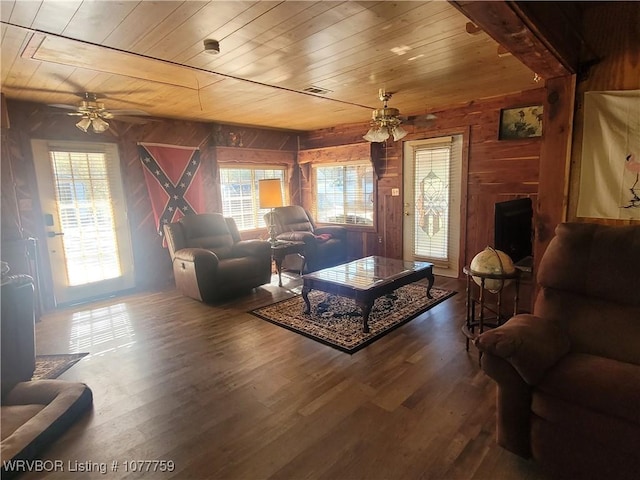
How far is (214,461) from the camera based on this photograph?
1742 mm

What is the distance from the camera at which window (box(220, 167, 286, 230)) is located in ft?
19.0

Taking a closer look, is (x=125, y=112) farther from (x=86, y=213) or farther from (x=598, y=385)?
(x=598, y=385)

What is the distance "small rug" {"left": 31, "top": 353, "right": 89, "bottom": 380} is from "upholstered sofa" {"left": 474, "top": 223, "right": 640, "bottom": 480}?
2.97 m

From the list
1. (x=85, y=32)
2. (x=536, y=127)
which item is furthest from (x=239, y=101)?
(x=536, y=127)

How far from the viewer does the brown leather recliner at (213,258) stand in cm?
402

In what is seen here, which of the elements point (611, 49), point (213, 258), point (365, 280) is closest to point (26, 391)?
point (213, 258)

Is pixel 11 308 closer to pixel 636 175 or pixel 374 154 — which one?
pixel 636 175

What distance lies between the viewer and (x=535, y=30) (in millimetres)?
1600

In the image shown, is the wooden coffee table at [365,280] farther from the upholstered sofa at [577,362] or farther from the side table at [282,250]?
the upholstered sofa at [577,362]

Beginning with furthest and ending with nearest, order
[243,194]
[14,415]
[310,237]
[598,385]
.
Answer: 1. [243,194]
2. [310,237]
3. [14,415]
4. [598,385]

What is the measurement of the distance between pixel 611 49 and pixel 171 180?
16.1 ft

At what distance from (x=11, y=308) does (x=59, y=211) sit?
7.95 feet

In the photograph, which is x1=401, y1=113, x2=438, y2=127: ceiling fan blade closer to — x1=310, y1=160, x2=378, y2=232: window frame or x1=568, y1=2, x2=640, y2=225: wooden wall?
x1=568, y1=2, x2=640, y2=225: wooden wall

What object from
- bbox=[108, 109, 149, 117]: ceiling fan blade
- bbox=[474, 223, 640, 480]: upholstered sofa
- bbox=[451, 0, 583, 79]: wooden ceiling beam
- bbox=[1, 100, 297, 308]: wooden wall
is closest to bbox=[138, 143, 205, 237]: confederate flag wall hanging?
bbox=[1, 100, 297, 308]: wooden wall
